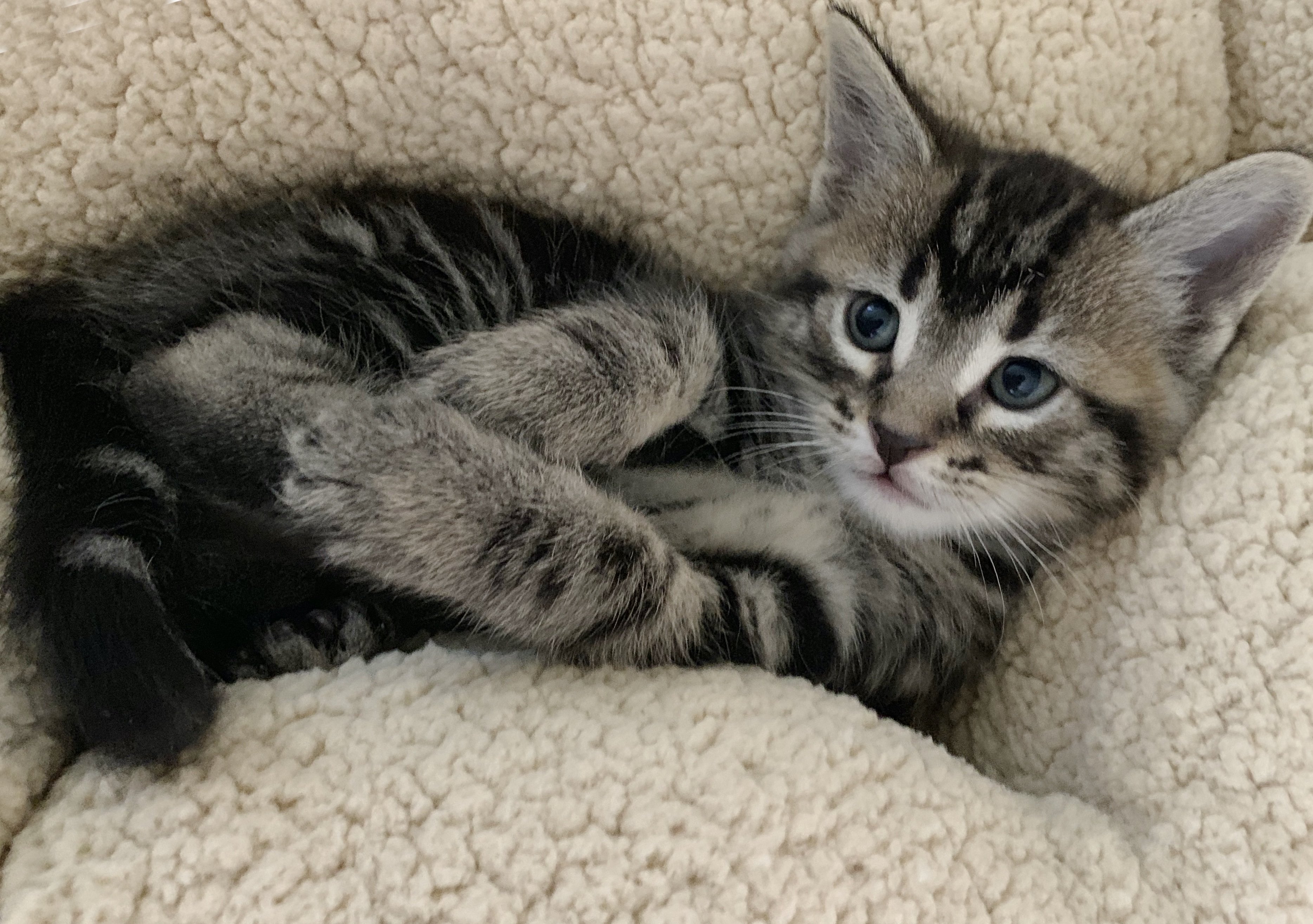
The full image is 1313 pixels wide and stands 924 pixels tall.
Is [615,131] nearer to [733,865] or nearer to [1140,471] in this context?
[1140,471]

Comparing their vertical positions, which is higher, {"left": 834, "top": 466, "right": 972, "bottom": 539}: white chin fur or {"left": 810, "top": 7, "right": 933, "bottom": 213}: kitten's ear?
{"left": 810, "top": 7, "right": 933, "bottom": 213}: kitten's ear

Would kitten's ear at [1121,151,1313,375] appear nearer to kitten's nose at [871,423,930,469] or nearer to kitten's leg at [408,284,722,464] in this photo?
kitten's nose at [871,423,930,469]

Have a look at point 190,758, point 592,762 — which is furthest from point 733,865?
point 190,758

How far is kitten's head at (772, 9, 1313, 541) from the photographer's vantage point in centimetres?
A: 106

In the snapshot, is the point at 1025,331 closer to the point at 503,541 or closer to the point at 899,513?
the point at 899,513

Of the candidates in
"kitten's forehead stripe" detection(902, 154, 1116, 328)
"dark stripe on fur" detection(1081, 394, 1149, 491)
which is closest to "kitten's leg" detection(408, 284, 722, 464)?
"kitten's forehead stripe" detection(902, 154, 1116, 328)

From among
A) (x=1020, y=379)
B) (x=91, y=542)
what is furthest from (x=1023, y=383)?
(x=91, y=542)

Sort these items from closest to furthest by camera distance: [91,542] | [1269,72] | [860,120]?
[91,542] → [860,120] → [1269,72]

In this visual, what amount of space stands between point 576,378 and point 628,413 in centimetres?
7

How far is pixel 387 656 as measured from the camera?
→ 101cm

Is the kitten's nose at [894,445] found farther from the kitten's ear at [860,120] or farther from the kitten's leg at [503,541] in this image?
the kitten's ear at [860,120]

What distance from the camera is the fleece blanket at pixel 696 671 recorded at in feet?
2.57

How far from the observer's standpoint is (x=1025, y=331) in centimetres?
107

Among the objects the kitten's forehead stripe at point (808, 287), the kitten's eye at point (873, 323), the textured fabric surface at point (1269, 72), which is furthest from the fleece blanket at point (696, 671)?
the kitten's eye at point (873, 323)
